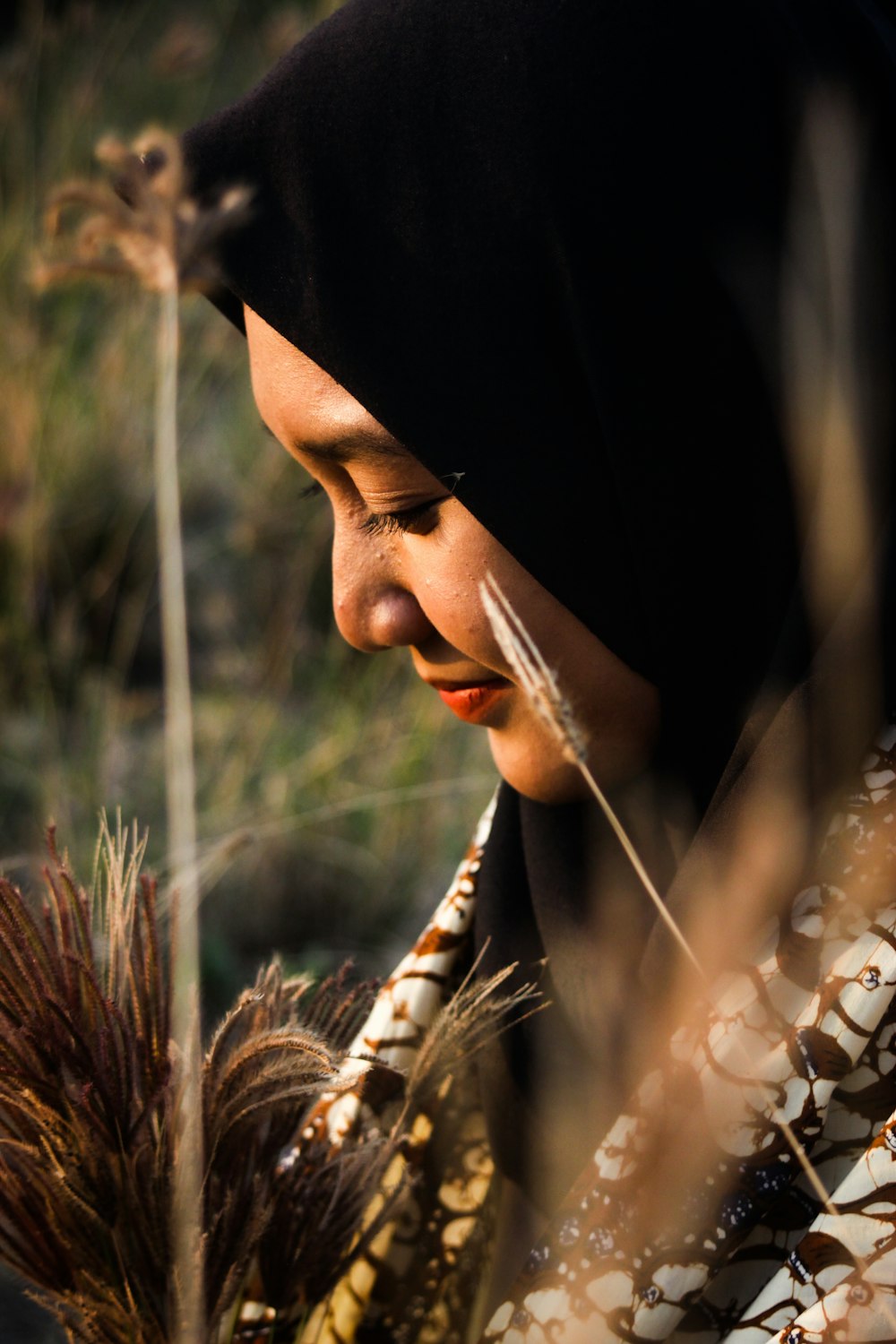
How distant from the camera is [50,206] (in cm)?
103

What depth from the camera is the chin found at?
3.74 feet

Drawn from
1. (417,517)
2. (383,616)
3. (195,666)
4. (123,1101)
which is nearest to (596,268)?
(417,517)

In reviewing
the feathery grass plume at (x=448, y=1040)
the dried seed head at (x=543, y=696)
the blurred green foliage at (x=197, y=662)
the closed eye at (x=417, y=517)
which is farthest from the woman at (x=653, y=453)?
the blurred green foliage at (x=197, y=662)

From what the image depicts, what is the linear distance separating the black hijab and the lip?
0.11 meters

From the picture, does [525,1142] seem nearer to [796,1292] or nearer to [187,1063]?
[796,1292]

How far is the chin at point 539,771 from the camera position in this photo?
1.14 meters

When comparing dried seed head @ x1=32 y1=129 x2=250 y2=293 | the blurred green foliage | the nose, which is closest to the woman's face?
the nose

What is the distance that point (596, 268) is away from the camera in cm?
99

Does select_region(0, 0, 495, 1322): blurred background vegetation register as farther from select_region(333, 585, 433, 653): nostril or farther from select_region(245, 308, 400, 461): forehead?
select_region(245, 308, 400, 461): forehead

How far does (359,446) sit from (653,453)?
0.86ft

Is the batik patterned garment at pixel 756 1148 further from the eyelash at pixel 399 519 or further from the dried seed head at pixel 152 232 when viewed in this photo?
the dried seed head at pixel 152 232

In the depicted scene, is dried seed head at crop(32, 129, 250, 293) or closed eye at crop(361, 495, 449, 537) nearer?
dried seed head at crop(32, 129, 250, 293)

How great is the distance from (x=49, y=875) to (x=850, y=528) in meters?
0.71

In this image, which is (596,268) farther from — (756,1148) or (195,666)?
(195,666)
